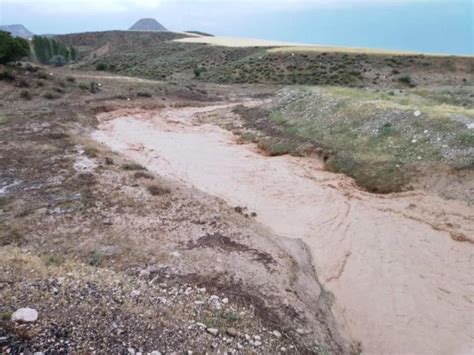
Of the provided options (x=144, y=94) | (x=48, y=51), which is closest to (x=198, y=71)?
(x=144, y=94)

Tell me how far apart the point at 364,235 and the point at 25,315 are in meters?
10.0

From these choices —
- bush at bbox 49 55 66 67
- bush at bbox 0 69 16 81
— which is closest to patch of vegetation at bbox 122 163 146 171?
bush at bbox 0 69 16 81

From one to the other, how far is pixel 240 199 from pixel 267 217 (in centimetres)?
189

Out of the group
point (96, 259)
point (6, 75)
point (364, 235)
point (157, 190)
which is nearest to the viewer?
point (96, 259)

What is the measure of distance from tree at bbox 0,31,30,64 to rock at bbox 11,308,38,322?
3419cm

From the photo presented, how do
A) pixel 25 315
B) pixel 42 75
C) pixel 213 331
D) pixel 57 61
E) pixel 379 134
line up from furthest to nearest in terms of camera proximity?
pixel 57 61 < pixel 42 75 < pixel 379 134 < pixel 213 331 < pixel 25 315

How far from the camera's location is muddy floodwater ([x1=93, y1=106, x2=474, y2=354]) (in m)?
9.37

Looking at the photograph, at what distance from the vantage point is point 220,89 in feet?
148

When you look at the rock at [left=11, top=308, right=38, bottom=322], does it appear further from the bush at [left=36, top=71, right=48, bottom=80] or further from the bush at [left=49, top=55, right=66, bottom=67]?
the bush at [left=49, top=55, right=66, bottom=67]

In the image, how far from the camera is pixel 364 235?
13398 millimetres

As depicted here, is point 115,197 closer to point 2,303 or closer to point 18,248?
point 18,248

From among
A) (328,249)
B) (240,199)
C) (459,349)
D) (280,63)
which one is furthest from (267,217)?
(280,63)

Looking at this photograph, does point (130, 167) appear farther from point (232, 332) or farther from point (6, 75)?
point (6, 75)

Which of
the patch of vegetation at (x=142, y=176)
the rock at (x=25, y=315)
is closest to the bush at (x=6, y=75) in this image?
the patch of vegetation at (x=142, y=176)
